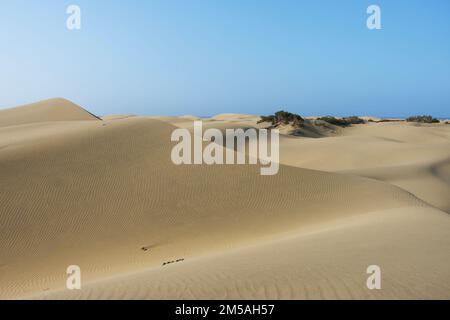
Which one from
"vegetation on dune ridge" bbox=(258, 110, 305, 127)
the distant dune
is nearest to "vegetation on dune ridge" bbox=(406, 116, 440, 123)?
"vegetation on dune ridge" bbox=(258, 110, 305, 127)

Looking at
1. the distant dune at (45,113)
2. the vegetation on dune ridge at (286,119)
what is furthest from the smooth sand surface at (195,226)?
the distant dune at (45,113)

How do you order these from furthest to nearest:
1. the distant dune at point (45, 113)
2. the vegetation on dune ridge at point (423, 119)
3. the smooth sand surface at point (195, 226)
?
the vegetation on dune ridge at point (423, 119)
the distant dune at point (45, 113)
the smooth sand surface at point (195, 226)

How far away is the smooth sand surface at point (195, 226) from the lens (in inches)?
203

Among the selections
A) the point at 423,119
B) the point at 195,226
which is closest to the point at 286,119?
the point at 423,119

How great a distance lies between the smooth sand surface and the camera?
5.16 meters

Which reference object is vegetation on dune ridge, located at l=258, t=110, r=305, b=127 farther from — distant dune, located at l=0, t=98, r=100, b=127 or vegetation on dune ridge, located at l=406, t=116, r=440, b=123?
vegetation on dune ridge, located at l=406, t=116, r=440, b=123

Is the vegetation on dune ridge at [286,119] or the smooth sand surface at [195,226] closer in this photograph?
the smooth sand surface at [195,226]

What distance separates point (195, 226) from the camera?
10.5 m

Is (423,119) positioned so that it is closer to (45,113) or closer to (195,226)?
(45,113)

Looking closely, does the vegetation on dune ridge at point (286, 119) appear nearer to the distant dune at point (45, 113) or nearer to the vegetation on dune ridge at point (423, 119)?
the distant dune at point (45, 113)
